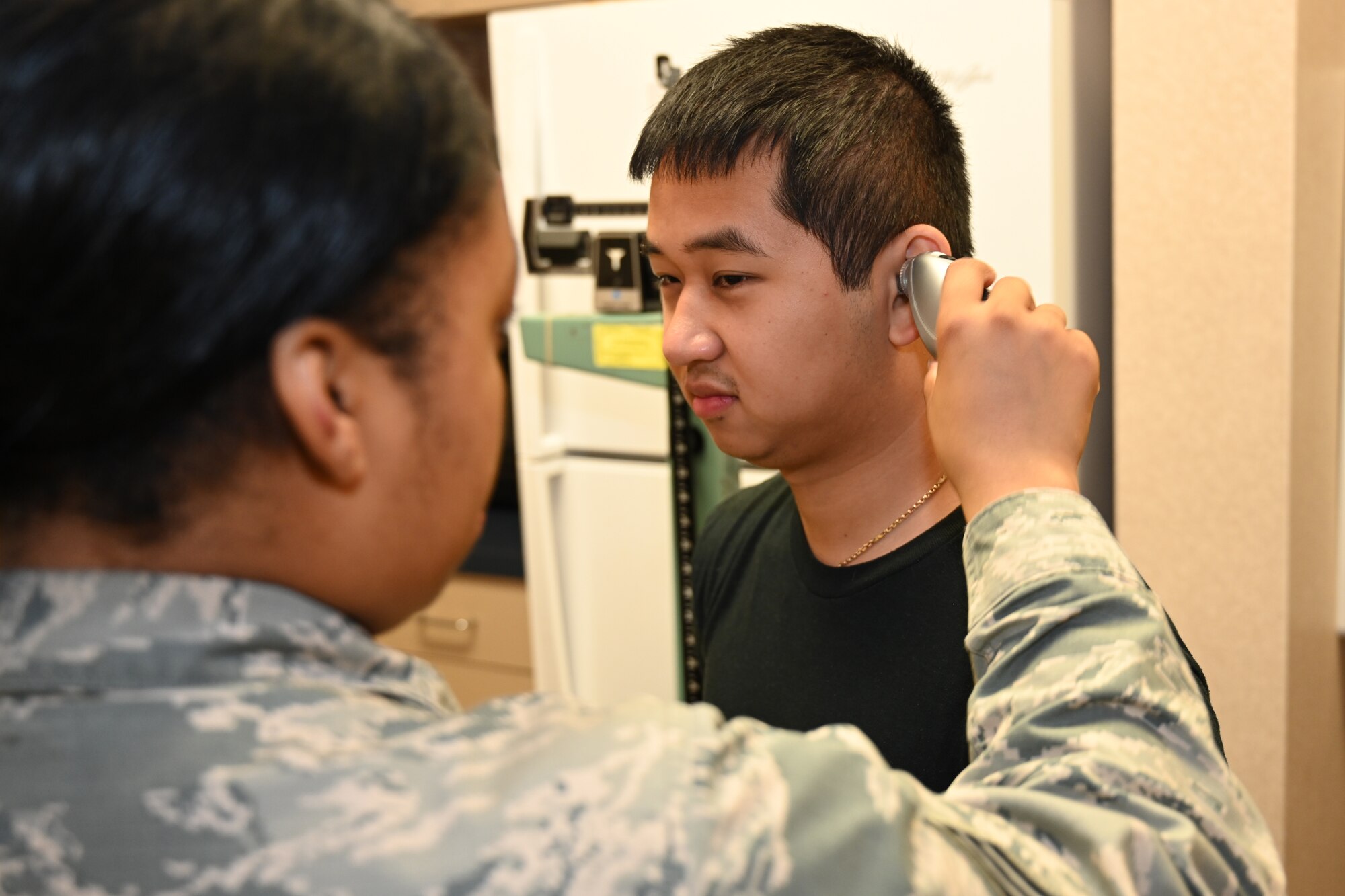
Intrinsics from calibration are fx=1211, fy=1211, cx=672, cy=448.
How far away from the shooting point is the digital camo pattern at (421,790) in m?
0.49

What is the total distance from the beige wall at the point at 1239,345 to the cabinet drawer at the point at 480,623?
4.26ft

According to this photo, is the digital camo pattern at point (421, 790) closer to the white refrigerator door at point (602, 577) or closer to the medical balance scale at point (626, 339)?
the medical balance scale at point (626, 339)

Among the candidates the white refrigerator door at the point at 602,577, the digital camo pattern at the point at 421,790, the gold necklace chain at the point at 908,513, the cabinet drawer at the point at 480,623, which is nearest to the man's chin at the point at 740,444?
the gold necklace chain at the point at 908,513

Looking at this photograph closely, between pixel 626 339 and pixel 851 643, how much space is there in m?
0.72

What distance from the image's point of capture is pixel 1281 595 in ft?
5.37

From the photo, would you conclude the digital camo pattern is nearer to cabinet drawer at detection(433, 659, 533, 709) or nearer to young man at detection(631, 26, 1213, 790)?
young man at detection(631, 26, 1213, 790)

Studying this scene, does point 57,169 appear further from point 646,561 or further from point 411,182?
point 646,561

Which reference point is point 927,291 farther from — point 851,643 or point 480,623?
point 480,623

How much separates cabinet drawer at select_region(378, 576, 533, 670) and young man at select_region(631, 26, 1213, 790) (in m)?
1.48

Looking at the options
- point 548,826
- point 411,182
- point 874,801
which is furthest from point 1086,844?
point 411,182

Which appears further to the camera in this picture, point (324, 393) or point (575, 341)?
point (575, 341)

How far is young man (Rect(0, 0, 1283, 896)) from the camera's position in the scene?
465 mm

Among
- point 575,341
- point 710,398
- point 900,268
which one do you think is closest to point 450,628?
point 575,341

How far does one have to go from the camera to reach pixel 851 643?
1096 mm
